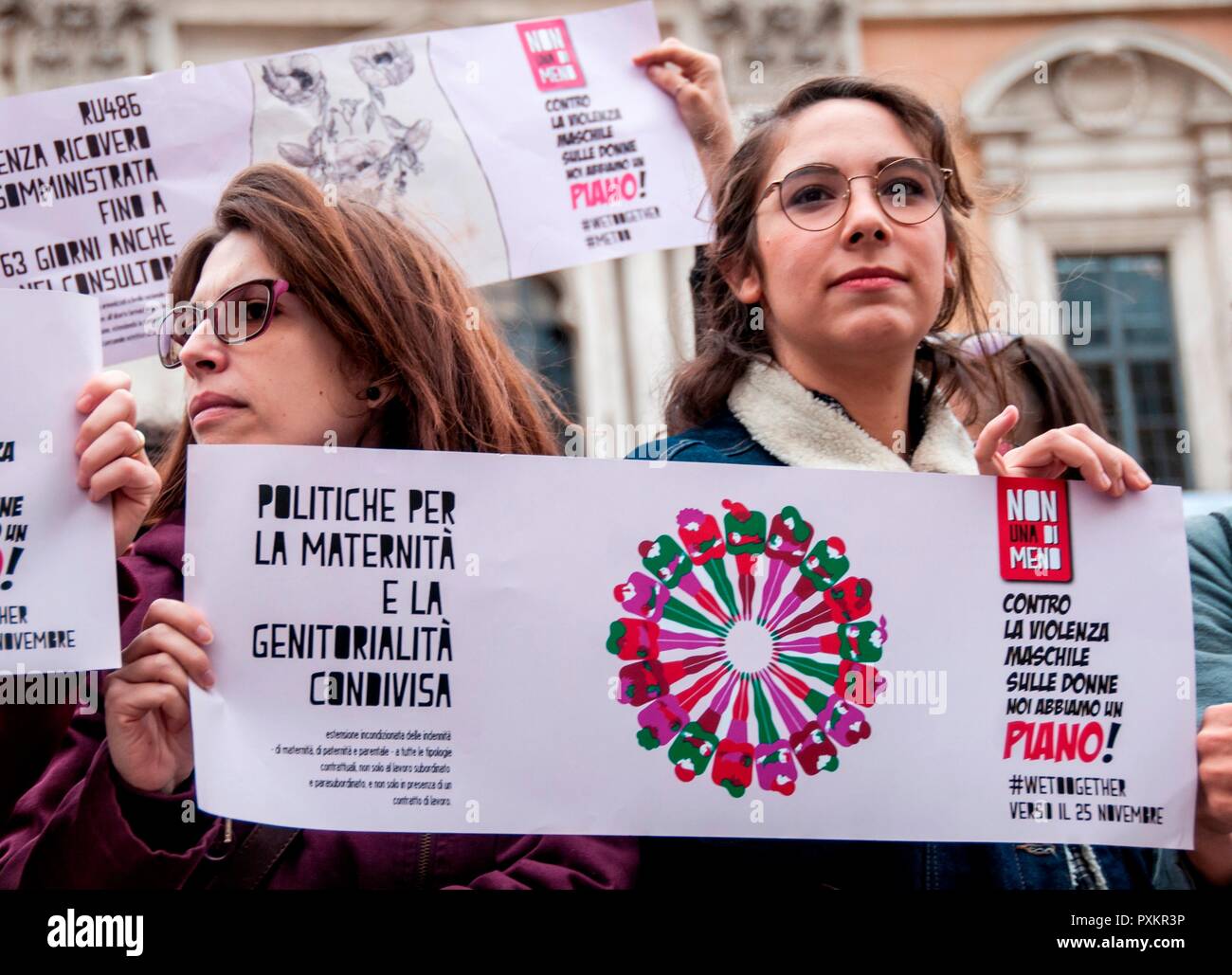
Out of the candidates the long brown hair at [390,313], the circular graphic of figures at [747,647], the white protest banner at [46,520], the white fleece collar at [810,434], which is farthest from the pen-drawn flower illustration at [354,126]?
the circular graphic of figures at [747,647]

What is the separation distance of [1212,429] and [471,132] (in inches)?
388

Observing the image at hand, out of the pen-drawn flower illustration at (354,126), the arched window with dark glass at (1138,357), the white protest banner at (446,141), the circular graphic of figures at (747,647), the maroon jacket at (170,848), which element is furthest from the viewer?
the arched window with dark glass at (1138,357)

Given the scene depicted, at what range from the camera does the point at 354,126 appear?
3.37m

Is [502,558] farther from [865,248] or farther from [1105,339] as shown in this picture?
[1105,339]

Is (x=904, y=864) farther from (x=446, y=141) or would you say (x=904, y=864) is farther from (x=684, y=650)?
(x=446, y=141)

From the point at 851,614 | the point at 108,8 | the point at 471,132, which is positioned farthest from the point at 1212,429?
the point at 851,614

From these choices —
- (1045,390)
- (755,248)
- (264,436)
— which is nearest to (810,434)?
(755,248)

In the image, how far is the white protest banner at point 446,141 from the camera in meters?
3.18

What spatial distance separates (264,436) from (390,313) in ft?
0.87

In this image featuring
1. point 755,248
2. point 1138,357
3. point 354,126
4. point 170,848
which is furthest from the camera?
point 1138,357

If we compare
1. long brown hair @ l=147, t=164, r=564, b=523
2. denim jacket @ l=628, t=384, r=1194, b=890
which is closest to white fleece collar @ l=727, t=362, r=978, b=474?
long brown hair @ l=147, t=164, r=564, b=523

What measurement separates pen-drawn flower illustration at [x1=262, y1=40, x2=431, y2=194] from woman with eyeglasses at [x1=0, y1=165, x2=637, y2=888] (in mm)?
802

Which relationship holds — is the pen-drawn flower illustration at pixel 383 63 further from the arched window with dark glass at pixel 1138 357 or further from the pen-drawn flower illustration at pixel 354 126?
the arched window with dark glass at pixel 1138 357

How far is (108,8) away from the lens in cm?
1216
